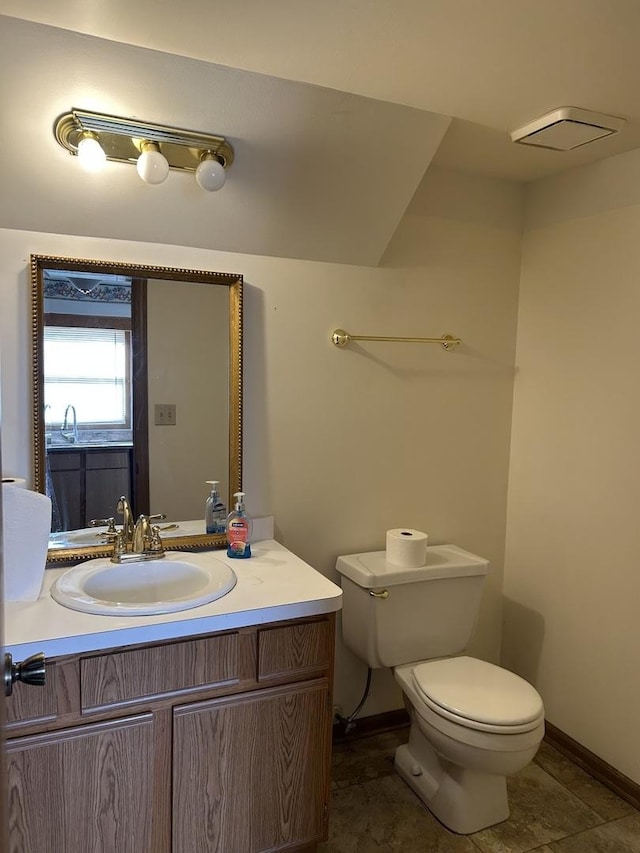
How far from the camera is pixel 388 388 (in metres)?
2.33

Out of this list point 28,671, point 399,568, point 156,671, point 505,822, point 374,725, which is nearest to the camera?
point 28,671

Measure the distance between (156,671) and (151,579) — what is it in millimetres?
388

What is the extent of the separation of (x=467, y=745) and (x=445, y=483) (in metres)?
0.99

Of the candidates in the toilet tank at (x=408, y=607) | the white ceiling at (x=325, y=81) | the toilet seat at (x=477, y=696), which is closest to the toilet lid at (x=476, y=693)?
the toilet seat at (x=477, y=696)

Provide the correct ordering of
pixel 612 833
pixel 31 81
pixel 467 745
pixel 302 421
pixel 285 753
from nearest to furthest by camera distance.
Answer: pixel 31 81, pixel 285 753, pixel 467 745, pixel 612 833, pixel 302 421

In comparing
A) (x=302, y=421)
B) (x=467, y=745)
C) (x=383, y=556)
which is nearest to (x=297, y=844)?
(x=467, y=745)

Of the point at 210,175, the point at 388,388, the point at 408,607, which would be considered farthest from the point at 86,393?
the point at 408,607

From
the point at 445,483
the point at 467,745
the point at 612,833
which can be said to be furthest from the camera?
the point at 445,483

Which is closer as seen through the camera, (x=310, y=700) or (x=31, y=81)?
(x=31, y=81)

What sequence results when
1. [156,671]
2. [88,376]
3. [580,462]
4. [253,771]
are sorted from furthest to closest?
[580,462] → [88,376] → [253,771] → [156,671]

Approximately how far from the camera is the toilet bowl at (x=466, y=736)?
5.80ft

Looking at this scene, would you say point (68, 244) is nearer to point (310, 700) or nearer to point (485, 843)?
point (310, 700)

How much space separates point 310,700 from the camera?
1.66 m

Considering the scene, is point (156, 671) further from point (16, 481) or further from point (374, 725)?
point (374, 725)
